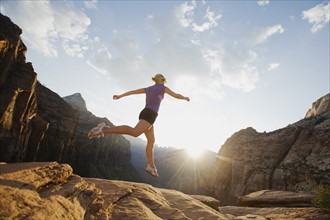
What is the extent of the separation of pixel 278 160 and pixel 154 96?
2138 cm

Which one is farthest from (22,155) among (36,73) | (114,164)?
(114,164)

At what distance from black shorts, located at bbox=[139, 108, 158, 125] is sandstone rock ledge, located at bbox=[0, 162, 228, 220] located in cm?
166

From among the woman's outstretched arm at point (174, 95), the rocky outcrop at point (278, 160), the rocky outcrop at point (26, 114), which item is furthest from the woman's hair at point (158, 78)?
the rocky outcrop at point (26, 114)

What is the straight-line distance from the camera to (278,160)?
24078 mm

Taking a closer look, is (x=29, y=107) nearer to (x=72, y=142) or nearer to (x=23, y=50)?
(x=23, y=50)

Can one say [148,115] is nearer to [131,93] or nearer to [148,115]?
[148,115]

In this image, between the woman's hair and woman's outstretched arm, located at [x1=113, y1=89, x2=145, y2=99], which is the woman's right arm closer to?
woman's outstretched arm, located at [x1=113, y1=89, x2=145, y2=99]

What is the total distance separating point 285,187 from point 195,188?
27.5 meters

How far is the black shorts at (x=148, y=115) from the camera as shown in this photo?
618 cm

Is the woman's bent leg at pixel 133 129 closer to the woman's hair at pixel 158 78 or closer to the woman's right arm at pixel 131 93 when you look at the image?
the woman's right arm at pixel 131 93

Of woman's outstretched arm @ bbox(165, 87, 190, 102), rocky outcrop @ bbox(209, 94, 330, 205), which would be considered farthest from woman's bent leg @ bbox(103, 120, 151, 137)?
rocky outcrop @ bbox(209, 94, 330, 205)

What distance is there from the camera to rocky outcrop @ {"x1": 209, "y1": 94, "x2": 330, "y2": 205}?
19.2 metres

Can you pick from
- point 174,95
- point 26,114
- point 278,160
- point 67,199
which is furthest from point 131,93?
point 26,114

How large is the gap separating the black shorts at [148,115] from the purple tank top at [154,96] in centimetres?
10
